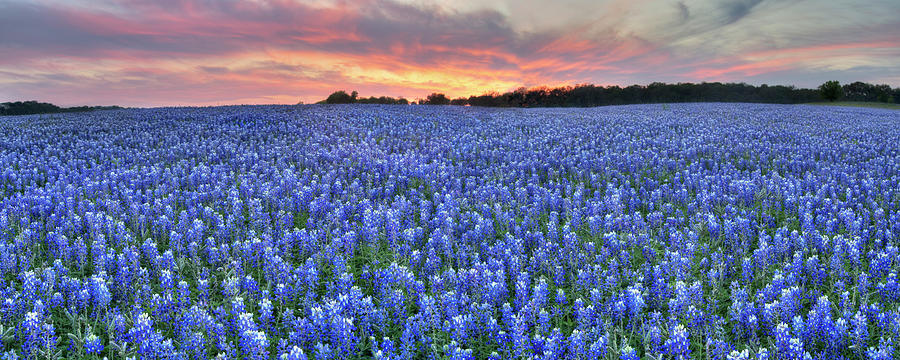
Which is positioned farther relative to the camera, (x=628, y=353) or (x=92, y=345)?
(x=92, y=345)

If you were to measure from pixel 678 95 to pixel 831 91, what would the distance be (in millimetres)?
24110

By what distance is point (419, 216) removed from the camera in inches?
270

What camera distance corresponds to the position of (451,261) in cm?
516

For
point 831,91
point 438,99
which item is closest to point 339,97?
point 438,99

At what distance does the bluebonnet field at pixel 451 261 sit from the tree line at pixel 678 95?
41.8 metres

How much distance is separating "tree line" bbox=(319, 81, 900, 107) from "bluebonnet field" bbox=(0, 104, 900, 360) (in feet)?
137

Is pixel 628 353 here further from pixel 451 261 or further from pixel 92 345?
pixel 92 345

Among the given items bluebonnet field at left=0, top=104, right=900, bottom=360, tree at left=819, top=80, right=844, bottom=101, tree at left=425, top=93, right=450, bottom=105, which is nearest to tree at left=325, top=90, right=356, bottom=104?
tree at left=425, top=93, right=450, bottom=105

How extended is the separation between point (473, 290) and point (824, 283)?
131 inches

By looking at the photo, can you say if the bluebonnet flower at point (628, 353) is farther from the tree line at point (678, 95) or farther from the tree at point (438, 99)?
the tree line at point (678, 95)

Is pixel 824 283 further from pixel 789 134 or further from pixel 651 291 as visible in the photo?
pixel 789 134

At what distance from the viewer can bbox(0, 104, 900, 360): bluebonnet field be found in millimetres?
3600

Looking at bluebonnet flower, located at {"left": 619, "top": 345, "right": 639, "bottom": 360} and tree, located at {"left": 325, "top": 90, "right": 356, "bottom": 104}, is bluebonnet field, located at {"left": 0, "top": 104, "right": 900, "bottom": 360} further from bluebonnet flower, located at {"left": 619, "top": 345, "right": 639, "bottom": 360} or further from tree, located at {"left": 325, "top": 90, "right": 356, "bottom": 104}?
tree, located at {"left": 325, "top": 90, "right": 356, "bottom": 104}

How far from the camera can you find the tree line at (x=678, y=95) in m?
54.8
